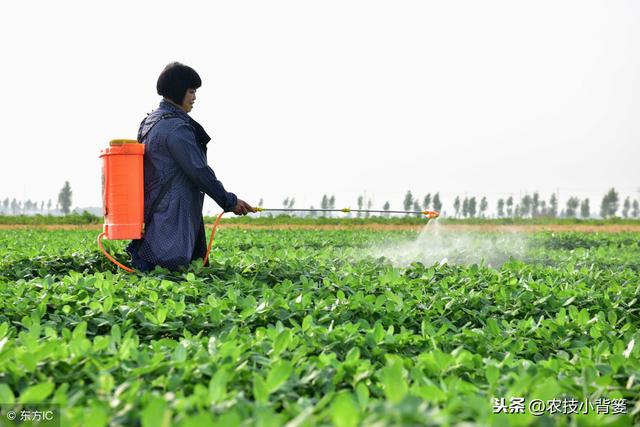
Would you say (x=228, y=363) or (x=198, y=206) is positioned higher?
(x=198, y=206)

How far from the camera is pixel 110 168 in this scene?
16.4ft

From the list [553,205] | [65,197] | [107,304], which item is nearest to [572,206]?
[553,205]

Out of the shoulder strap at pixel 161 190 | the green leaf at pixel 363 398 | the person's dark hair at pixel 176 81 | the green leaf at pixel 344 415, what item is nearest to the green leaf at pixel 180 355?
the green leaf at pixel 363 398

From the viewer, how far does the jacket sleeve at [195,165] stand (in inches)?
198

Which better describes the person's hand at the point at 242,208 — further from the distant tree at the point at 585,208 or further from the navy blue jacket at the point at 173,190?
the distant tree at the point at 585,208

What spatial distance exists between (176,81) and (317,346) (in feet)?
11.2

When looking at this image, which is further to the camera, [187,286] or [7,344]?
[187,286]

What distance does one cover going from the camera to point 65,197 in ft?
242

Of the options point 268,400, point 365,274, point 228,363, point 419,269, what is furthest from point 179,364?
point 419,269

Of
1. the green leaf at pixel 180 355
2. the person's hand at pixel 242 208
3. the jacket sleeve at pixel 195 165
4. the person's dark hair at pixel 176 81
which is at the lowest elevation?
the green leaf at pixel 180 355

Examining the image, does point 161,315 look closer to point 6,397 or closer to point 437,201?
point 6,397

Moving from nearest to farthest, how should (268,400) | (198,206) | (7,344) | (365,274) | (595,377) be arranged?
(268,400), (595,377), (7,344), (365,274), (198,206)

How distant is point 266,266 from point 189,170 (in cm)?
104

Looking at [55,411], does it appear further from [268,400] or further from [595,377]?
[595,377]
